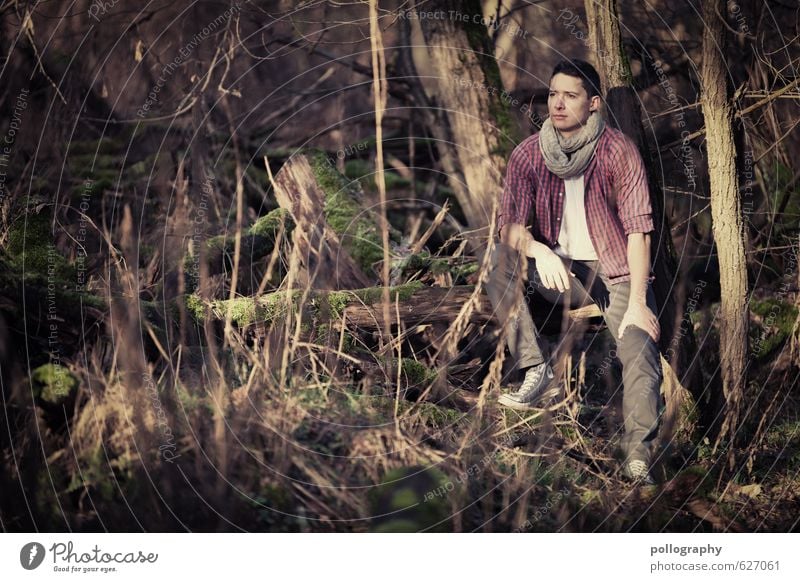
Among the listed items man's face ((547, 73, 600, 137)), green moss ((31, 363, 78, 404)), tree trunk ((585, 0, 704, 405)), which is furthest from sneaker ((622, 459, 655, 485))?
green moss ((31, 363, 78, 404))

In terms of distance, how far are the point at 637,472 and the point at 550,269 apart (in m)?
1.05

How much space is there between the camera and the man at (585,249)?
4.44 m

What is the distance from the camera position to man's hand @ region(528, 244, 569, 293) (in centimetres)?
443

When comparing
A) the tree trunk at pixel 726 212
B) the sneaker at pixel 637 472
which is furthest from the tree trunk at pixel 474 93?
the sneaker at pixel 637 472

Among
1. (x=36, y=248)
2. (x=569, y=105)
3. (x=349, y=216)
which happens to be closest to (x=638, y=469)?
(x=569, y=105)

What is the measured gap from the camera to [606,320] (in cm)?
457

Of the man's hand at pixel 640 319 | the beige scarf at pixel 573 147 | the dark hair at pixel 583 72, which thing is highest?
the dark hair at pixel 583 72

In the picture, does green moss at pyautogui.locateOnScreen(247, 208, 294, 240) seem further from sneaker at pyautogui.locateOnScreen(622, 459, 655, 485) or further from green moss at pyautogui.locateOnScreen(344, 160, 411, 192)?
sneaker at pyautogui.locateOnScreen(622, 459, 655, 485)

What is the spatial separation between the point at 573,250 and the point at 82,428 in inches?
97.9

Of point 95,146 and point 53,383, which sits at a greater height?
point 95,146

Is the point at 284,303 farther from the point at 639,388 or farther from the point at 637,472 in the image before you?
the point at 637,472

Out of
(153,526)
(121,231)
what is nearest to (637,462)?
(153,526)

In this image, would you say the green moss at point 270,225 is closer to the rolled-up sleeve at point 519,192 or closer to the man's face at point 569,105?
the rolled-up sleeve at point 519,192

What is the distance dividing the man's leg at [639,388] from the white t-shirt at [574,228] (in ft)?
0.82
